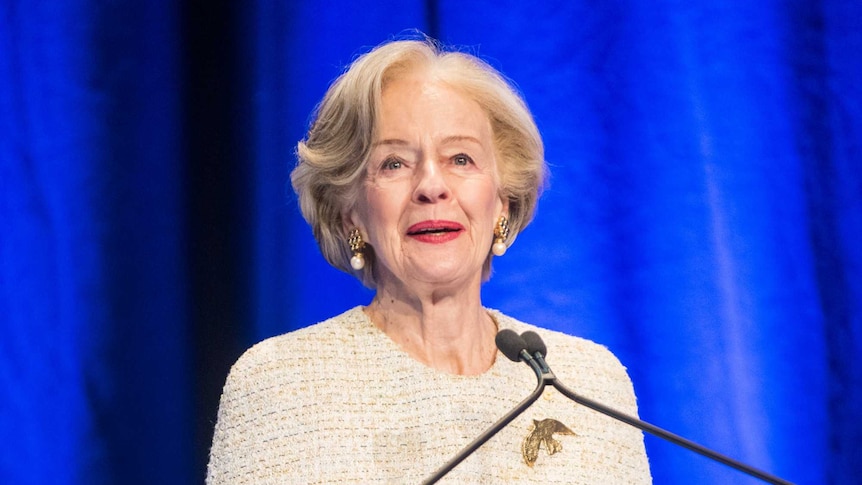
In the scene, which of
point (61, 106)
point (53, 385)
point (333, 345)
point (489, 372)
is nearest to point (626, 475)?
point (489, 372)

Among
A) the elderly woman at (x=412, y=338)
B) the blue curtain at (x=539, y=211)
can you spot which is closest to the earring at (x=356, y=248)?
the elderly woman at (x=412, y=338)

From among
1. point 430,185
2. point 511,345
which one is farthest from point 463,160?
point 511,345

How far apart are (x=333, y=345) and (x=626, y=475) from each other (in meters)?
0.59

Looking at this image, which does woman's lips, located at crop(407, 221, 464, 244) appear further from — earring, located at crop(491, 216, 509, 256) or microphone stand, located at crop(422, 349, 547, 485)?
microphone stand, located at crop(422, 349, 547, 485)

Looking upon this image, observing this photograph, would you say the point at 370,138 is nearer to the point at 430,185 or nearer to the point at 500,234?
the point at 430,185

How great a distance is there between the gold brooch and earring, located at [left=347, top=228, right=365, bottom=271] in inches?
17.1

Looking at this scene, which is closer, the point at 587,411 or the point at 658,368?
the point at 587,411

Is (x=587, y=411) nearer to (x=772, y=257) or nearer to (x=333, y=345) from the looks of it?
(x=333, y=345)

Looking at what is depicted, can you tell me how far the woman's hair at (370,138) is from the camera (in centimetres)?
211

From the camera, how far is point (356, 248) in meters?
2.17

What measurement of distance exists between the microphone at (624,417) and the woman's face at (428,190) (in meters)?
0.44

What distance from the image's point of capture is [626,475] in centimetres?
212

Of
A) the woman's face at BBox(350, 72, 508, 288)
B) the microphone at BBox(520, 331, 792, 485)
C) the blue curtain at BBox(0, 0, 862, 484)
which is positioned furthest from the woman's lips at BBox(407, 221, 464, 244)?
the blue curtain at BBox(0, 0, 862, 484)

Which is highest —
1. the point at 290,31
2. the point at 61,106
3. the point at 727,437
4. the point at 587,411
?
the point at 290,31
